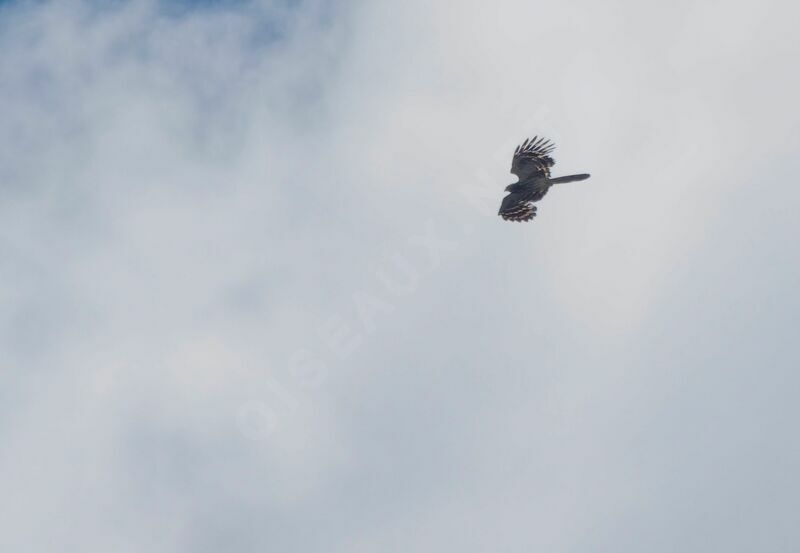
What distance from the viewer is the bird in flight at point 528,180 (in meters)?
63.4

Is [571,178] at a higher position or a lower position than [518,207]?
lower

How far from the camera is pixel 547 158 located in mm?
63531

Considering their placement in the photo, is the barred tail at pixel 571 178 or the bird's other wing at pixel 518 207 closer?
the barred tail at pixel 571 178

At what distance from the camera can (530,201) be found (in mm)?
64875

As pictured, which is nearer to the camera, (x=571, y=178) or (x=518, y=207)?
(x=571, y=178)

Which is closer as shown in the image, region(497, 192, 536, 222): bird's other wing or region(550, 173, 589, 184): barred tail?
region(550, 173, 589, 184): barred tail

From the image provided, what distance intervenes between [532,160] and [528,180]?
1565 mm

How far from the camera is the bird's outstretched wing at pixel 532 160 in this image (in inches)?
2495

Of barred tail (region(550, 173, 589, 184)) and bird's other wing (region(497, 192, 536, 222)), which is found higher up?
bird's other wing (region(497, 192, 536, 222))

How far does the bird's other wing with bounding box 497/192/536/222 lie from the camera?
213ft

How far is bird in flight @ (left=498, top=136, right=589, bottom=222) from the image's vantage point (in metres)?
63.4

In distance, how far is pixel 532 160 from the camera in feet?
208

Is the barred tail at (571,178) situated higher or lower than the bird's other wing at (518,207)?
lower

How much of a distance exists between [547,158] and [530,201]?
347cm
